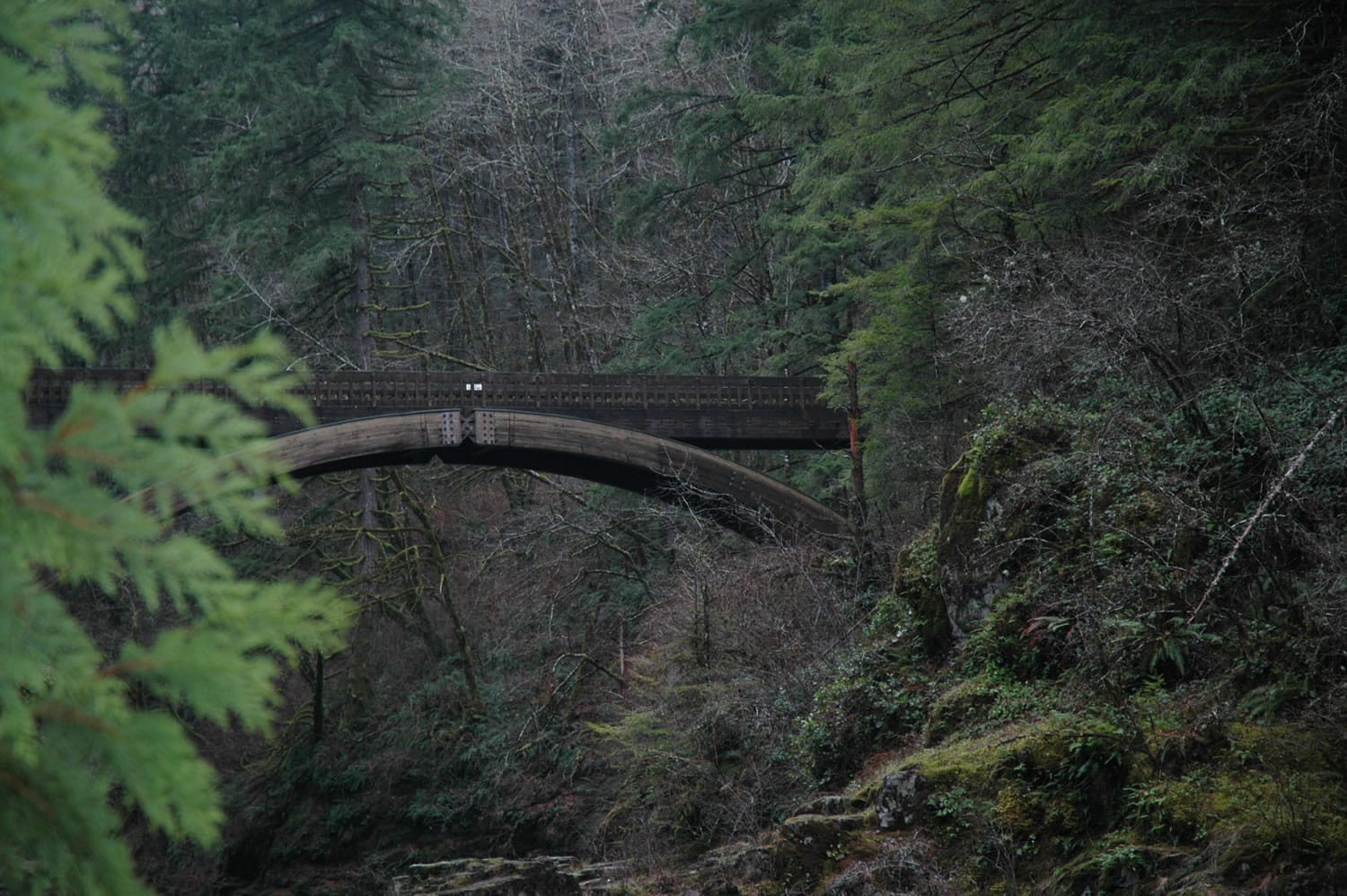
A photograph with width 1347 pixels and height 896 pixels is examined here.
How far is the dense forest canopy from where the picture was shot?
19.7 feet

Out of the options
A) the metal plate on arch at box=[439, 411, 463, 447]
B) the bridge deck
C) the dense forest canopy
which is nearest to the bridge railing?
the bridge deck

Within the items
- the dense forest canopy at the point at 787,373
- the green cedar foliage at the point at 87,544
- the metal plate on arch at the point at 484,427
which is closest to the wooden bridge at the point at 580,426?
the metal plate on arch at the point at 484,427

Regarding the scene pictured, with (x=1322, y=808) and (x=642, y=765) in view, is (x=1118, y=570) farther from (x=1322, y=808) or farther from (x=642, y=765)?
(x=642, y=765)

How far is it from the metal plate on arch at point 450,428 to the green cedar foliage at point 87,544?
1318cm

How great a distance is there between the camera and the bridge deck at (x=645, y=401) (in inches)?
617

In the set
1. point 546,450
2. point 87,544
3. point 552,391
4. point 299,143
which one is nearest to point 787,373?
point 552,391

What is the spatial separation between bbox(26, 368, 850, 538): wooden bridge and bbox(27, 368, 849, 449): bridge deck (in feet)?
0.04

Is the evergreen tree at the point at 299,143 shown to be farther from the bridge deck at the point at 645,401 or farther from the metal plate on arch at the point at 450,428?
the metal plate on arch at the point at 450,428

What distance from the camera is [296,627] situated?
2.33 meters

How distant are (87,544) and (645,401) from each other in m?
14.1

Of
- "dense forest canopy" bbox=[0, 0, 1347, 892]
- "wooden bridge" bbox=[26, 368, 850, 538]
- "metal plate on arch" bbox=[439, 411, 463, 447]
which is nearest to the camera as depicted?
"dense forest canopy" bbox=[0, 0, 1347, 892]

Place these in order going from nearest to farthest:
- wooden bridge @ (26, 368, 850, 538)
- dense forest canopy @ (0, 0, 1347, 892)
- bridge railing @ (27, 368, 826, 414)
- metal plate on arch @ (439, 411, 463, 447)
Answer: dense forest canopy @ (0, 0, 1347, 892)
wooden bridge @ (26, 368, 850, 538)
metal plate on arch @ (439, 411, 463, 447)
bridge railing @ (27, 368, 826, 414)

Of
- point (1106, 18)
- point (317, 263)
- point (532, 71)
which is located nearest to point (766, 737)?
point (1106, 18)

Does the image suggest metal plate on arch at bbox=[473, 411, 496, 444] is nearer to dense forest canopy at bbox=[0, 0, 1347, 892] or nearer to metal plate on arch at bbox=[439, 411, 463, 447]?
metal plate on arch at bbox=[439, 411, 463, 447]
